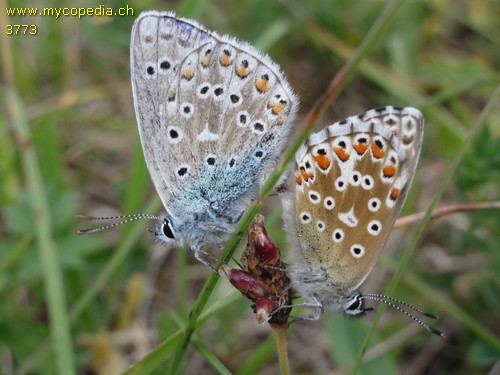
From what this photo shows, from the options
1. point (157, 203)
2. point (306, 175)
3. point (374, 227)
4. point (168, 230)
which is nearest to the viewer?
point (374, 227)

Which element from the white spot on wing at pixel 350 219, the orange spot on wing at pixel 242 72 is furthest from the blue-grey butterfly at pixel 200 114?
the white spot on wing at pixel 350 219

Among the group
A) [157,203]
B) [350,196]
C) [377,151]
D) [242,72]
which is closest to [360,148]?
[377,151]

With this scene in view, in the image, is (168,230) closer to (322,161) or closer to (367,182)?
(322,161)

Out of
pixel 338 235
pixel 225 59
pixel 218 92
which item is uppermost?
pixel 225 59

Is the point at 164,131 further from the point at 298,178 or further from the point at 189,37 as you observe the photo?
the point at 298,178

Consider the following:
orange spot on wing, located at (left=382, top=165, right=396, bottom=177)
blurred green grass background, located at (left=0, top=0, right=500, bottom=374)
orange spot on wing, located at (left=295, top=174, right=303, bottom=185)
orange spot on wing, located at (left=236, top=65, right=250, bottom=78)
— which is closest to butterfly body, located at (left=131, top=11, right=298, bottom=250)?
orange spot on wing, located at (left=236, top=65, right=250, bottom=78)

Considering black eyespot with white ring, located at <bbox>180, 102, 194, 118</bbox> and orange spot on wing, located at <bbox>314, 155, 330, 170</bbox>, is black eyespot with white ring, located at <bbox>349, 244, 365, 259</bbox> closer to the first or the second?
orange spot on wing, located at <bbox>314, 155, 330, 170</bbox>

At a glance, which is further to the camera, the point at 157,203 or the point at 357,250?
the point at 157,203
